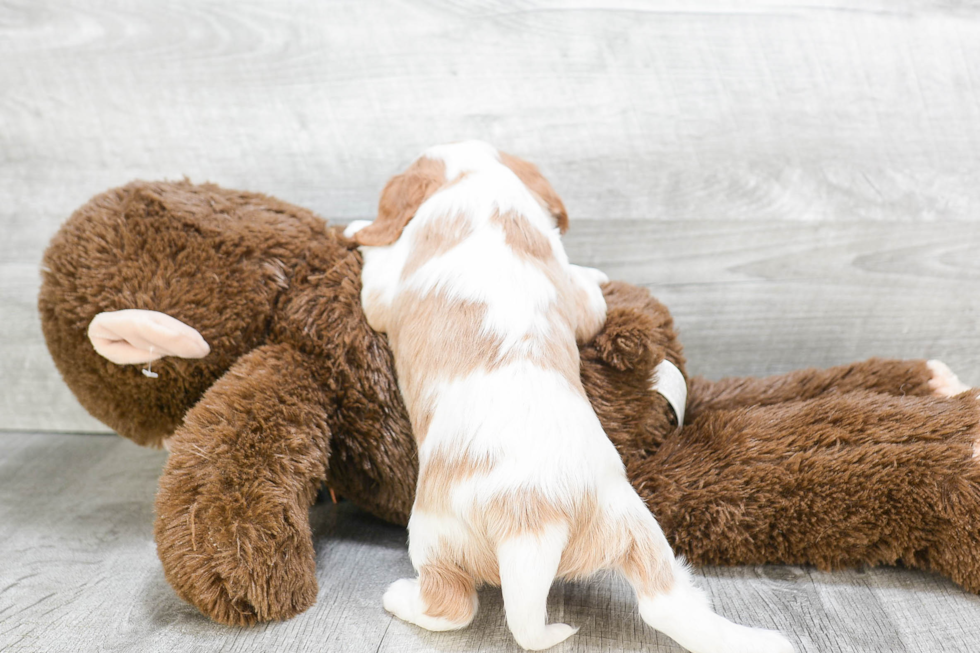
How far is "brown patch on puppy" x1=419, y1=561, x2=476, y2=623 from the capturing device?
0.84m

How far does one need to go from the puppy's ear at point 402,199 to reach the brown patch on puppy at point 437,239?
0.06 m

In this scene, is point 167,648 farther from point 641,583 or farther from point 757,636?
point 757,636

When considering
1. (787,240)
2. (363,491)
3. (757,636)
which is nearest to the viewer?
(757,636)

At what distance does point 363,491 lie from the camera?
1079mm

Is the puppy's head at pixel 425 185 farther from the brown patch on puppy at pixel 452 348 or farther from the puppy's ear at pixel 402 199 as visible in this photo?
the brown patch on puppy at pixel 452 348

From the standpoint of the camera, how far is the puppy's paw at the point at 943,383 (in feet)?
3.62


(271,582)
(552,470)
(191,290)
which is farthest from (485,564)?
(191,290)

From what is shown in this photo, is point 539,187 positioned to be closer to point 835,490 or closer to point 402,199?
point 402,199

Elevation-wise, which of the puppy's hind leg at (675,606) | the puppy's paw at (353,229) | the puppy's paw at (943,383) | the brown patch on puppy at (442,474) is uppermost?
the puppy's paw at (353,229)

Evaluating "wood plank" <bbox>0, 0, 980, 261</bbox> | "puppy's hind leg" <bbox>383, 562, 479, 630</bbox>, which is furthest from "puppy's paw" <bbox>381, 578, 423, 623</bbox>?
"wood plank" <bbox>0, 0, 980, 261</bbox>

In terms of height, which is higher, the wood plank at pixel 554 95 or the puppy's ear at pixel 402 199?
the wood plank at pixel 554 95

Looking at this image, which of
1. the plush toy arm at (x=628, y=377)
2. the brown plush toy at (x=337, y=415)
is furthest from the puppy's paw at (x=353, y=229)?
the plush toy arm at (x=628, y=377)

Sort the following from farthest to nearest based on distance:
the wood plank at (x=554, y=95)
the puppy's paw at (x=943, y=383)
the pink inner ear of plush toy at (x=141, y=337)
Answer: the wood plank at (x=554, y=95)
the puppy's paw at (x=943, y=383)
the pink inner ear of plush toy at (x=141, y=337)

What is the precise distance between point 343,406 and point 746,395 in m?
0.61
